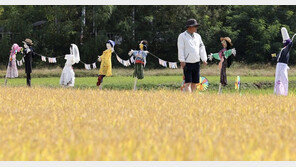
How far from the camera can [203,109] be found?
7.48 meters

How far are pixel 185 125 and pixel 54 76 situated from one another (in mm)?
24066

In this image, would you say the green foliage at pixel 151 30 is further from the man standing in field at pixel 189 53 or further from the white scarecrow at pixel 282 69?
the white scarecrow at pixel 282 69

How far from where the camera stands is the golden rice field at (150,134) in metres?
3.90

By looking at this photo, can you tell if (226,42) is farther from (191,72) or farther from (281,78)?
(191,72)

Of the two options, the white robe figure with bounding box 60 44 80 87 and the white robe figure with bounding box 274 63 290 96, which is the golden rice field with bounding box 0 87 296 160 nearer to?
the white robe figure with bounding box 274 63 290 96

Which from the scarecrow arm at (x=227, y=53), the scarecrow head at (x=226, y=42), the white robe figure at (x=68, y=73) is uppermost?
the scarecrow head at (x=226, y=42)

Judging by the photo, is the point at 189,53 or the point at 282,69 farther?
the point at 282,69

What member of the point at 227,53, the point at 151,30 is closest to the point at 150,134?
the point at 227,53

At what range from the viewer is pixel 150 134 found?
4.91 metres

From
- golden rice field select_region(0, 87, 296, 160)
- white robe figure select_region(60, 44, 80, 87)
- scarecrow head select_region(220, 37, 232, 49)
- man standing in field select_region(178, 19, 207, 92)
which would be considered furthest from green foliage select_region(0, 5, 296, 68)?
golden rice field select_region(0, 87, 296, 160)

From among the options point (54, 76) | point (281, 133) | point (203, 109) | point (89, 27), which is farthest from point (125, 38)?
point (281, 133)

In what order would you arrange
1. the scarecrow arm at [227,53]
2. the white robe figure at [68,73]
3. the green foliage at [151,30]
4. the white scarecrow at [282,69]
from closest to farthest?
the white scarecrow at [282,69]
the scarecrow arm at [227,53]
the white robe figure at [68,73]
the green foliage at [151,30]

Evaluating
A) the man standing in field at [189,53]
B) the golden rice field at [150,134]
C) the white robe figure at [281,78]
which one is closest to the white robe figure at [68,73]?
the man standing in field at [189,53]

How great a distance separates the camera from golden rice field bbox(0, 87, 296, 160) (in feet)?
12.8
